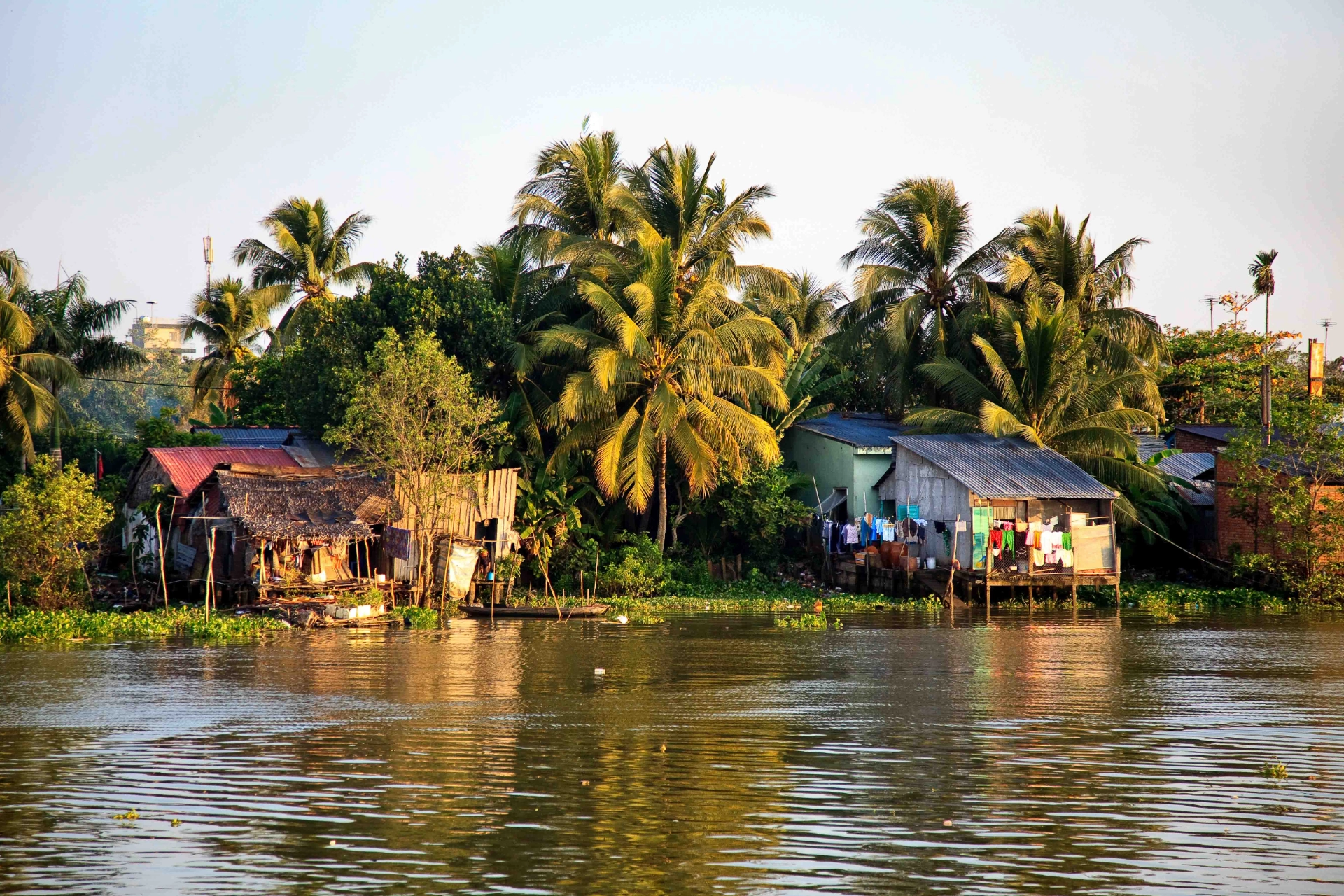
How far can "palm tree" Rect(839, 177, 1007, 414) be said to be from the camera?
107 feet

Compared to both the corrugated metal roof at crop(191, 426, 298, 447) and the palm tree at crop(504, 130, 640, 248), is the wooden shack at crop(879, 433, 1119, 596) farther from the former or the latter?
the corrugated metal roof at crop(191, 426, 298, 447)

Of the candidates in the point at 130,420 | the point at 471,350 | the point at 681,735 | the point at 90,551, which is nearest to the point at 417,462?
the point at 471,350

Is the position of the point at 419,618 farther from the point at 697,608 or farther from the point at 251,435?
the point at 251,435

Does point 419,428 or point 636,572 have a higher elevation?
point 419,428

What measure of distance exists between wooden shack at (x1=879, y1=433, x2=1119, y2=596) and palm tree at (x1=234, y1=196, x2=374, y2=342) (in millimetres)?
17387

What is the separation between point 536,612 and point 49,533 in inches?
353

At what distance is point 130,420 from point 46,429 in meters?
44.6

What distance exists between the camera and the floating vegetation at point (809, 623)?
2356 cm

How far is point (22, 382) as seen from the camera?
29219 mm

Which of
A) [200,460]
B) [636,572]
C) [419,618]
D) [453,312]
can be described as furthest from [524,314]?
[419,618]

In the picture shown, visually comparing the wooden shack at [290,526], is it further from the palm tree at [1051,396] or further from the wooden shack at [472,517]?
the palm tree at [1051,396]

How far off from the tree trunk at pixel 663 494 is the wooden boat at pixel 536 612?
4.38m


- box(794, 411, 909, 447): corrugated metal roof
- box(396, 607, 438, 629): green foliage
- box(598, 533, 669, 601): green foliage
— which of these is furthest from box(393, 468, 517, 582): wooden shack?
box(794, 411, 909, 447): corrugated metal roof

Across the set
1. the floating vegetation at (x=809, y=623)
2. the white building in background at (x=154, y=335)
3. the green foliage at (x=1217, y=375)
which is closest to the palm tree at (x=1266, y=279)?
the green foliage at (x=1217, y=375)
